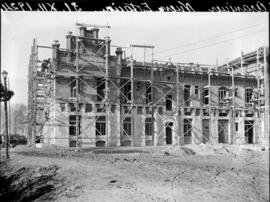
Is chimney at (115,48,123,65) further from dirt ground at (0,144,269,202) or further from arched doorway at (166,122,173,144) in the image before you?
dirt ground at (0,144,269,202)

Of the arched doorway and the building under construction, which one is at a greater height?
the building under construction

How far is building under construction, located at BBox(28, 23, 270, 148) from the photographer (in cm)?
2930

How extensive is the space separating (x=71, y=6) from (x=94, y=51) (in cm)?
2597

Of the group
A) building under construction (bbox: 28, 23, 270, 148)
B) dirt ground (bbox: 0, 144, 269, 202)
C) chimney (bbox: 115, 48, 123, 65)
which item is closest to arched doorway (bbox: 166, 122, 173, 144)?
building under construction (bbox: 28, 23, 270, 148)

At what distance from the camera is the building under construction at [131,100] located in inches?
1153

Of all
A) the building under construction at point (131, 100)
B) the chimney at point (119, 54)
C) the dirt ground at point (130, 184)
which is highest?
the chimney at point (119, 54)

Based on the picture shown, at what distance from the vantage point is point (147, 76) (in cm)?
3312

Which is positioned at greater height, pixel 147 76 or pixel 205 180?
pixel 147 76

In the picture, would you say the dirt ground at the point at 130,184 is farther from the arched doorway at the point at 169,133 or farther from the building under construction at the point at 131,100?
the arched doorway at the point at 169,133

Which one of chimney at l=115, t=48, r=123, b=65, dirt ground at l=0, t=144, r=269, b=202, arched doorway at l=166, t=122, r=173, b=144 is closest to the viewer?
dirt ground at l=0, t=144, r=269, b=202

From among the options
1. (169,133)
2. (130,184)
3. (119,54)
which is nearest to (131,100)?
(119,54)

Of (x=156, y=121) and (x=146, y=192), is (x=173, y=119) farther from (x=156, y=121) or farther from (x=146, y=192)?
(x=146, y=192)

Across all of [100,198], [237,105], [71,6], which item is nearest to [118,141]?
[237,105]

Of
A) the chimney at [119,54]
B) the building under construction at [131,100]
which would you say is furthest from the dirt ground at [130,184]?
the chimney at [119,54]
